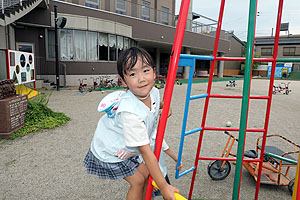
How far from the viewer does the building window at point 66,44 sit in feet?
44.5

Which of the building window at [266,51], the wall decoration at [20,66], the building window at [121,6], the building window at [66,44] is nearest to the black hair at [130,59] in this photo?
the wall decoration at [20,66]

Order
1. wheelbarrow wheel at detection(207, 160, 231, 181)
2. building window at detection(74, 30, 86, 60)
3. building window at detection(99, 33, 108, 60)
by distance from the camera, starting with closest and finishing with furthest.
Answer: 1. wheelbarrow wheel at detection(207, 160, 231, 181)
2. building window at detection(74, 30, 86, 60)
3. building window at detection(99, 33, 108, 60)

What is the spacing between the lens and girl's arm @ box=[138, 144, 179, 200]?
1.13 m

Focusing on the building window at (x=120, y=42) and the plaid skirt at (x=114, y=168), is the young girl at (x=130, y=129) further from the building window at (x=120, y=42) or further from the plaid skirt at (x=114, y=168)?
the building window at (x=120, y=42)

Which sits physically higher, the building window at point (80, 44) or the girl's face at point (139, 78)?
the building window at point (80, 44)

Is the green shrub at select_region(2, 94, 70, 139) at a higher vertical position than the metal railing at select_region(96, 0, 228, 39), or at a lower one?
lower

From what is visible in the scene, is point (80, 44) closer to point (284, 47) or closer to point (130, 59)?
point (130, 59)

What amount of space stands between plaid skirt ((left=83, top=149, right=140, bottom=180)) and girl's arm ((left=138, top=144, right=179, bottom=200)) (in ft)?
0.97

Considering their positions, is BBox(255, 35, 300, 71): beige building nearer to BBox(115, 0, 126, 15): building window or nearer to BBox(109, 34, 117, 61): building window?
BBox(115, 0, 126, 15): building window

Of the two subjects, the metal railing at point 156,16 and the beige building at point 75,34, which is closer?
the beige building at point 75,34

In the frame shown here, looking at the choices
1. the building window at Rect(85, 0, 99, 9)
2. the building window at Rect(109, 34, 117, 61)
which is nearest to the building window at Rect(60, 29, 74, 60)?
the building window at Rect(109, 34, 117, 61)

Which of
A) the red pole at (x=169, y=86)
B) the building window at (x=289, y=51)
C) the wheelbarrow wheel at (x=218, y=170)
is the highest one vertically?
the building window at (x=289, y=51)

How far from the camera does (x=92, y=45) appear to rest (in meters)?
14.5

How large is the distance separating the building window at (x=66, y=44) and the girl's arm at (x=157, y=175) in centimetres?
1396
